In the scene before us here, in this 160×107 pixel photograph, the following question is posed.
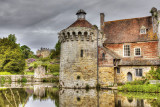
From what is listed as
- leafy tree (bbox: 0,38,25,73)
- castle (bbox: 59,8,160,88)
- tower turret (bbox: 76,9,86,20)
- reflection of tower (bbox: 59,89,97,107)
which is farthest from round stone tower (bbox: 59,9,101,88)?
leafy tree (bbox: 0,38,25,73)

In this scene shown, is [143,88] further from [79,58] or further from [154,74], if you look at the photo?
[79,58]

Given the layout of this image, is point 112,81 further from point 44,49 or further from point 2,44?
point 44,49

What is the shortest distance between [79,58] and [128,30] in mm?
9974

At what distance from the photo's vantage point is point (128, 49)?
2689 centimetres

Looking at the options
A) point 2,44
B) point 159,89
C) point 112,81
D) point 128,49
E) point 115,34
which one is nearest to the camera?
point 159,89

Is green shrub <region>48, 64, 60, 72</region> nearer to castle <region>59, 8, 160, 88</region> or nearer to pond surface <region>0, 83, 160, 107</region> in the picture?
castle <region>59, 8, 160, 88</region>

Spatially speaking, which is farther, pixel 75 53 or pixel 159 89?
pixel 75 53

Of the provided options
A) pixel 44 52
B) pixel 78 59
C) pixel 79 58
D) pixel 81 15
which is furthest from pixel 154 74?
pixel 44 52

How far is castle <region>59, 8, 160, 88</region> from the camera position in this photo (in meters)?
23.8

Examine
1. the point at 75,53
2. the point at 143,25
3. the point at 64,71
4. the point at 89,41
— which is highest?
the point at 143,25

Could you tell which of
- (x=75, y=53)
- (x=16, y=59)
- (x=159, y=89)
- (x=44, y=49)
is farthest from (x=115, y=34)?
(x=44, y=49)

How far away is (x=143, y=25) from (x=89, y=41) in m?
9.57

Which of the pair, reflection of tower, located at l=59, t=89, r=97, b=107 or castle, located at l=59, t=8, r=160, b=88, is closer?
reflection of tower, located at l=59, t=89, r=97, b=107

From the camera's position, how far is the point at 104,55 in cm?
2455
